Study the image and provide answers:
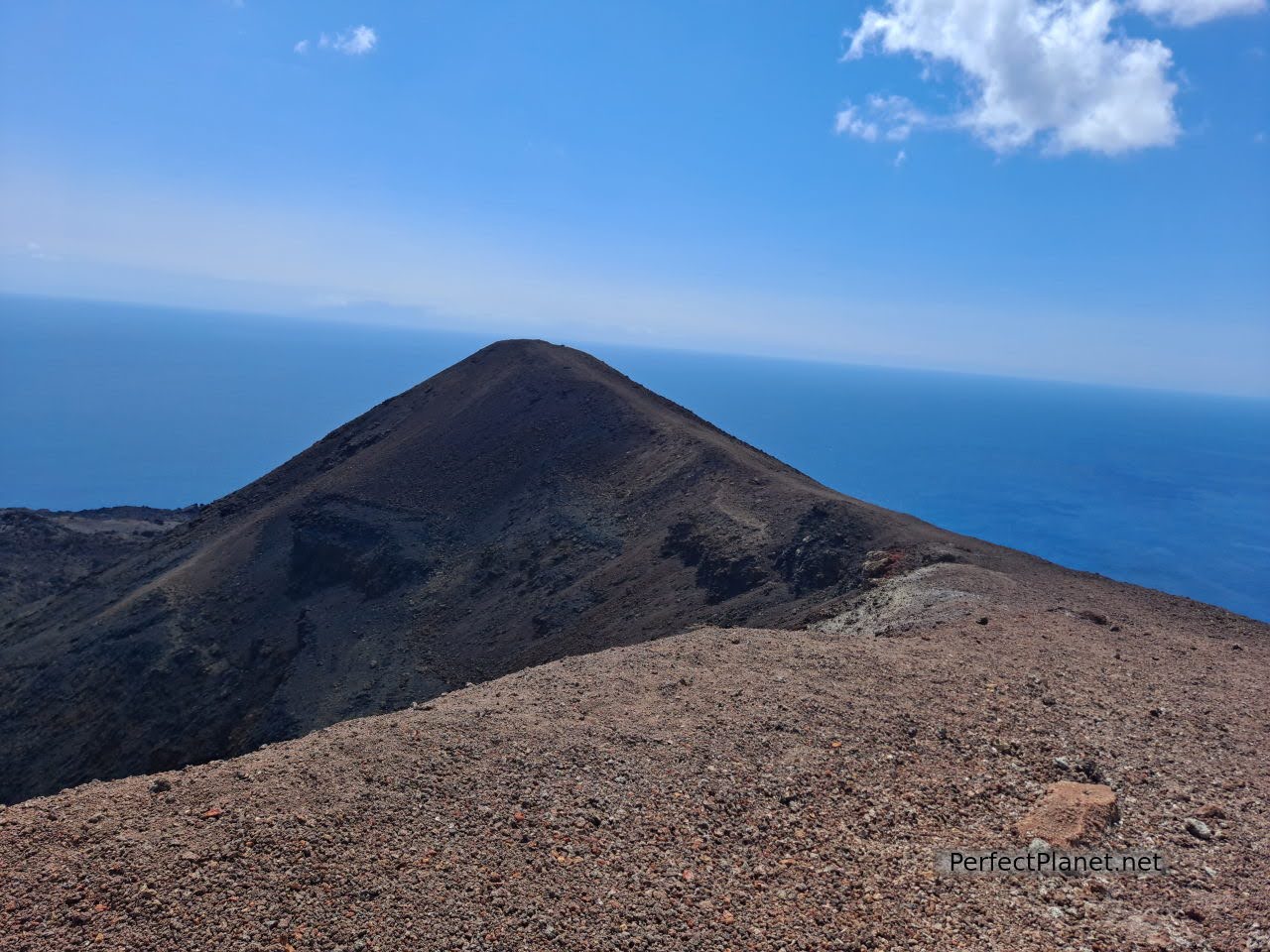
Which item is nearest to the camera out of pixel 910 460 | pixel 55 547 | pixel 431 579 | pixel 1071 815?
pixel 1071 815

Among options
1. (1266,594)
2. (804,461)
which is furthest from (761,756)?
(804,461)

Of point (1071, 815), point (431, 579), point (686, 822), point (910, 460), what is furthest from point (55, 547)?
point (910, 460)

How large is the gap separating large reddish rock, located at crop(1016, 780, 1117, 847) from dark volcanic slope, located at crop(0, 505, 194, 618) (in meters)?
42.0

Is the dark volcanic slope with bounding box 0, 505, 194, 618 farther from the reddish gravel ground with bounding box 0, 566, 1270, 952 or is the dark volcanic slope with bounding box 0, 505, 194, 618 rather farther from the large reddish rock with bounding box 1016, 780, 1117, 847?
the large reddish rock with bounding box 1016, 780, 1117, 847

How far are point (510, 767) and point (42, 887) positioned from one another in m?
3.95

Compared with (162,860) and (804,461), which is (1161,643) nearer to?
(162,860)

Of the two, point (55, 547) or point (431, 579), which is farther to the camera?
point (55, 547)

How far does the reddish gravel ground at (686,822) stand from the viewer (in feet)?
19.1

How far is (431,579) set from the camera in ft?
90.5

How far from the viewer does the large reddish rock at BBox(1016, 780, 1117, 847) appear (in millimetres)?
7043

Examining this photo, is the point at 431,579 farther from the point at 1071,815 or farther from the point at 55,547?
the point at 55,547

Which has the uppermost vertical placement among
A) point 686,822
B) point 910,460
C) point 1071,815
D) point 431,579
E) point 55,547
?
point 910,460

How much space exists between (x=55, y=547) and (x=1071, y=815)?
178ft

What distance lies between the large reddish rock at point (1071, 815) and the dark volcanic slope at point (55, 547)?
42.0 m
